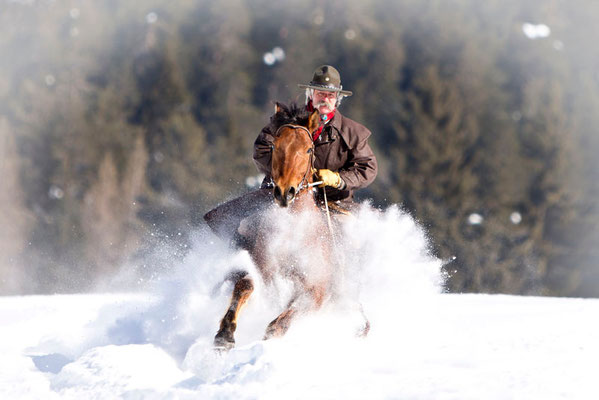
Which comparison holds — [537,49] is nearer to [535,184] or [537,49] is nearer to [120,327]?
[535,184]

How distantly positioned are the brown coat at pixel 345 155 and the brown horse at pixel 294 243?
0.52m

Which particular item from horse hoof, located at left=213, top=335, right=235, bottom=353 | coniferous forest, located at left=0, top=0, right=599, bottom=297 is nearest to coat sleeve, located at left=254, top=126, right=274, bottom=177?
horse hoof, located at left=213, top=335, right=235, bottom=353

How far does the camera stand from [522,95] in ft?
105

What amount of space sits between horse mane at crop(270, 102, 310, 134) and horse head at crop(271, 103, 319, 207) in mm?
31

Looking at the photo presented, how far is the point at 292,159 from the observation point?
4586 millimetres

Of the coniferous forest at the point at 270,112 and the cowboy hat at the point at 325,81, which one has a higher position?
the coniferous forest at the point at 270,112

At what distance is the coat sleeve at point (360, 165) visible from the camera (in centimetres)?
552

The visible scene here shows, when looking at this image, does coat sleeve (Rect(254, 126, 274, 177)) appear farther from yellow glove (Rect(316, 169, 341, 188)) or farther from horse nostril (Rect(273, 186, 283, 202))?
horse nostril (Rect(273, 186, 283, 202))

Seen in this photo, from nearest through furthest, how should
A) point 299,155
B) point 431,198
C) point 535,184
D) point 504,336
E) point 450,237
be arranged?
point 299,155
point 504,336
point 450,237
point 431,198
point 535,184

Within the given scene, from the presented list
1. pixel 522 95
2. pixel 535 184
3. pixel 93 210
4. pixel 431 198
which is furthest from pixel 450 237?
pixel 93 210

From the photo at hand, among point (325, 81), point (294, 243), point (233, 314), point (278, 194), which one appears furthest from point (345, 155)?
point (233, 314)

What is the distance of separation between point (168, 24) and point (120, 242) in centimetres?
1417

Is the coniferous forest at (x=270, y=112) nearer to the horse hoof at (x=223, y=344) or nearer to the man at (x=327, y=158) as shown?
the man at (x=327, y=158)

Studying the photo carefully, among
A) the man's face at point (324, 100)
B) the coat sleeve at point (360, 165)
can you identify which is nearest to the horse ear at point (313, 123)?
the man's face at point (324, 100)
